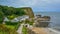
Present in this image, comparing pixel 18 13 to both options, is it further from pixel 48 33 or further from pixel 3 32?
pixel 3 32

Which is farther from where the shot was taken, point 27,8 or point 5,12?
point 27,8

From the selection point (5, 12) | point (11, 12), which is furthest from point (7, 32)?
point (11, 12)

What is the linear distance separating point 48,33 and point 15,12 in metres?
3.66

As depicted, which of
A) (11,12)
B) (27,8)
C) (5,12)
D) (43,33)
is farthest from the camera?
(27,8)

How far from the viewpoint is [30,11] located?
19953mm

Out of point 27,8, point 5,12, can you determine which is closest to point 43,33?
point 5,12

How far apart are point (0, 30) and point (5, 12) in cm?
649

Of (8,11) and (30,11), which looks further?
(30,11)

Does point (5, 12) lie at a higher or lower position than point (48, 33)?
higher

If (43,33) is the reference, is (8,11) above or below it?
above

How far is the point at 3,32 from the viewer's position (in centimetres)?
511

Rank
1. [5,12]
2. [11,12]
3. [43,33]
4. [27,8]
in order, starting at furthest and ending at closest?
[27,8], [11,12], [5,12], [43,33]

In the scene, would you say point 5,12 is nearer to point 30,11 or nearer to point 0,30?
point 0,30

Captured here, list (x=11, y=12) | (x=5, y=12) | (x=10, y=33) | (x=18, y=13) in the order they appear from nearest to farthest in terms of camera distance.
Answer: (x=10, y=33)
(x=5, y=12)
(x=11, y=12)
(x=18, y=13)
